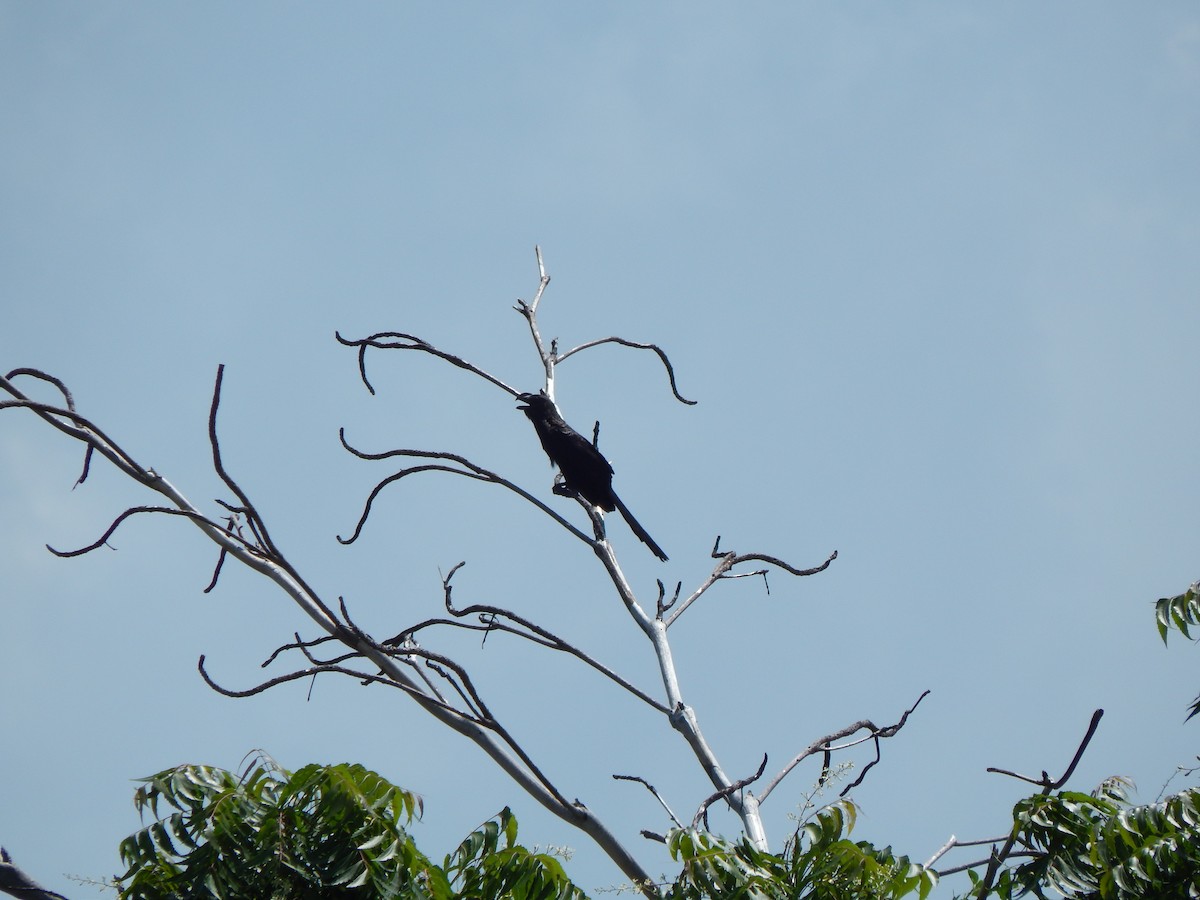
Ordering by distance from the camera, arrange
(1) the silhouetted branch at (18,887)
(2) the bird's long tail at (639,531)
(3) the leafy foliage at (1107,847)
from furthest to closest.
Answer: (2) the bird's long tail at (639,531) < (3) the leafy foliage at (1107,847) < (1) the silhouetted branch at (18,887)

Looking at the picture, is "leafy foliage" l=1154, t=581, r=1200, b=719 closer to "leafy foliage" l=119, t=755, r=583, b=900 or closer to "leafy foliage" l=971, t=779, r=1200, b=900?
"leafy foliage" l=971, t=779, r=1200, b=900

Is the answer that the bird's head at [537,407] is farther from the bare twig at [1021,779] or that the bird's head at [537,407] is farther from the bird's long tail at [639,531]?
the bare twig at [1021,779]

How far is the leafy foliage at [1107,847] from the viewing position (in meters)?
3.17

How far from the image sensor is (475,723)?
3707mm

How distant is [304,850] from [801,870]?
4.63ft

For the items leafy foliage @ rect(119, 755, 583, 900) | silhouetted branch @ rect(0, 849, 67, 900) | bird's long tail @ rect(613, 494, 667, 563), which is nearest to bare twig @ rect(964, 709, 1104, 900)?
leafy foliage @ rect(119, 755, 583, 900)

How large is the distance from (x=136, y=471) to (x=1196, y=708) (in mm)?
3864

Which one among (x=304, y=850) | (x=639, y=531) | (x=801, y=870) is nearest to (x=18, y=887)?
(x=304, y=850)

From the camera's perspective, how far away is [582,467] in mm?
7266

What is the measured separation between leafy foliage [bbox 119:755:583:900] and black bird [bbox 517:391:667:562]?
3946mm

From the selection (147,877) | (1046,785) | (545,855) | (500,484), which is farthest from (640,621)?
(147,877)

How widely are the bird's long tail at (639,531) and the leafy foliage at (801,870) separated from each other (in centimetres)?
384

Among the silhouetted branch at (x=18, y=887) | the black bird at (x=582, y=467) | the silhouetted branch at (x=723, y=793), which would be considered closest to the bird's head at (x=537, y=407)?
the black bird at (x=582, y=467)

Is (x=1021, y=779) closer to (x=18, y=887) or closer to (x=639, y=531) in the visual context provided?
(x=18, y=887)
